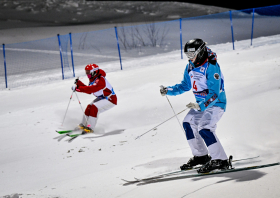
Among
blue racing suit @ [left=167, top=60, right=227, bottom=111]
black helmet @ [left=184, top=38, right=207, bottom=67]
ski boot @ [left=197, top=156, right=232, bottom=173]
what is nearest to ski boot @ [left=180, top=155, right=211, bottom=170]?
ski boot @ [left=197, top=156, right=232, bottom=173]

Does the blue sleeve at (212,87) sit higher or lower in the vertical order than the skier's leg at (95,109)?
higher

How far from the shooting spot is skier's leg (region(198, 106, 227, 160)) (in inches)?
147

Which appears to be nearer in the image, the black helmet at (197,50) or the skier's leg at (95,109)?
the black helmet at (197,50)

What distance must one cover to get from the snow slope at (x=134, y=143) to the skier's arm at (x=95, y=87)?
105 cm

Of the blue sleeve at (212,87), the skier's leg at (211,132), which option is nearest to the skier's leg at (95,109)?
the skier's leg at (211,132)

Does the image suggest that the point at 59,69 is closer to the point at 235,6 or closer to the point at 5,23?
the point at 5,23

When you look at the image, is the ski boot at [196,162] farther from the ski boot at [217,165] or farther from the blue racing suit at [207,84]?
the blue racing suit at [207,84]

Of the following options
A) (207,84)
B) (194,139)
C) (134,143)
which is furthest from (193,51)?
(134,143)

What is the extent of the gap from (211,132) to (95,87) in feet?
13.0

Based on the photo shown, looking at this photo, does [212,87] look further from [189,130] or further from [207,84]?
[189,130]

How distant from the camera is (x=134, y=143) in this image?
6137mm

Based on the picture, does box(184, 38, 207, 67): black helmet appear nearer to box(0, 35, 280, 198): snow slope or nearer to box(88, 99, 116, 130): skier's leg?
box(0, 35, 280, 198): snow slope

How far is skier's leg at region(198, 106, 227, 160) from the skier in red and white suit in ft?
12.6

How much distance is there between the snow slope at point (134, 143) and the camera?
345 cm
